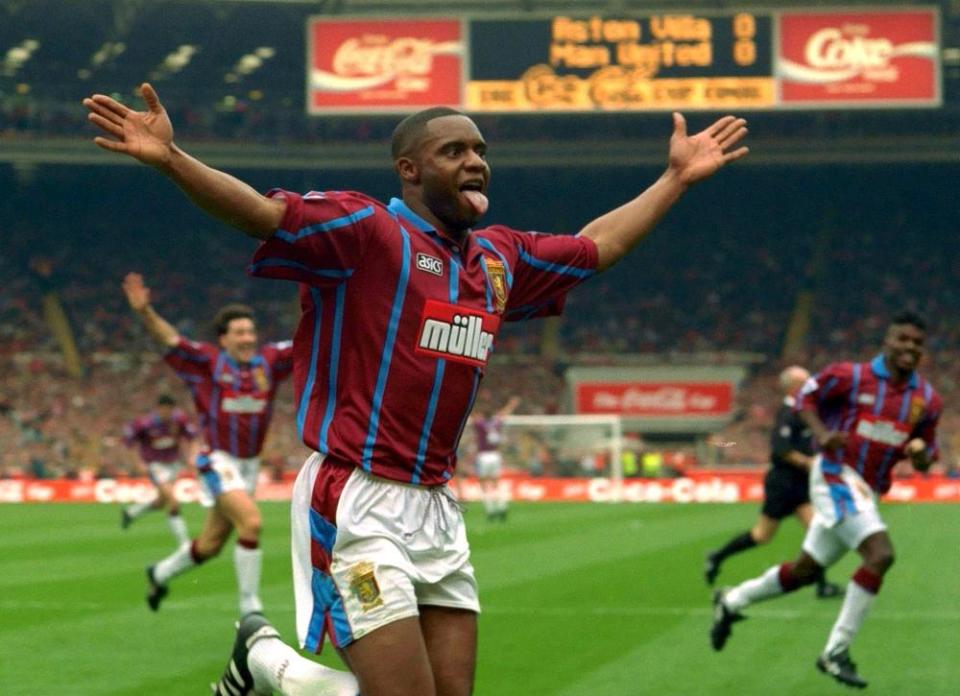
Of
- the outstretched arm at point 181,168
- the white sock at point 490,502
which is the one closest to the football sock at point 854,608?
the outstretched arm at point 181,168

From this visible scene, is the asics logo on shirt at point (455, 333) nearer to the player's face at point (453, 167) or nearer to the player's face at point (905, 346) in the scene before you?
the player's face at point (453, 167)

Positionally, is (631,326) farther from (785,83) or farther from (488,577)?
(488,577)

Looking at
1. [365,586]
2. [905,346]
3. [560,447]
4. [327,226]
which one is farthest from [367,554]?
[560,447]

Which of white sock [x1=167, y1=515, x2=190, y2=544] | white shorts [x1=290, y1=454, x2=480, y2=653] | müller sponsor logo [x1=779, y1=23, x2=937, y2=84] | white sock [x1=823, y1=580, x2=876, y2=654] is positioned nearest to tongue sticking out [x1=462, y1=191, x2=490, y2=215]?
white shorts [x1=290, y1=454, x2=480, y2=653]

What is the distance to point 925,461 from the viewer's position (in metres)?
9.77

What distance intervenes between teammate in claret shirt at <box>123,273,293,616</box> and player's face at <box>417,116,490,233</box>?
649 cm

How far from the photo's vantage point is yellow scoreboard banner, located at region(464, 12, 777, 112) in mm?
37156

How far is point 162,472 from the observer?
68.9 feet

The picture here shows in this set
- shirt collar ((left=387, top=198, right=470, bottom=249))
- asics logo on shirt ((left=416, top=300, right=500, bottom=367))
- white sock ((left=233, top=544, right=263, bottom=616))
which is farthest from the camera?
white sock ((left=233, top=544, right=263, bottom=616))

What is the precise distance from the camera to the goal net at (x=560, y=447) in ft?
119

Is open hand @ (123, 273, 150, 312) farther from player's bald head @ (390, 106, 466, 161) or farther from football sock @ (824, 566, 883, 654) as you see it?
player's bald head @ (390, 106, 466, 161)

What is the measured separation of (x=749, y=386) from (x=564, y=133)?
350 inches

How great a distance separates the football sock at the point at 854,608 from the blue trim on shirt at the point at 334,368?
489 cm

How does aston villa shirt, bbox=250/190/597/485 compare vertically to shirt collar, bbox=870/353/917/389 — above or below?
above
